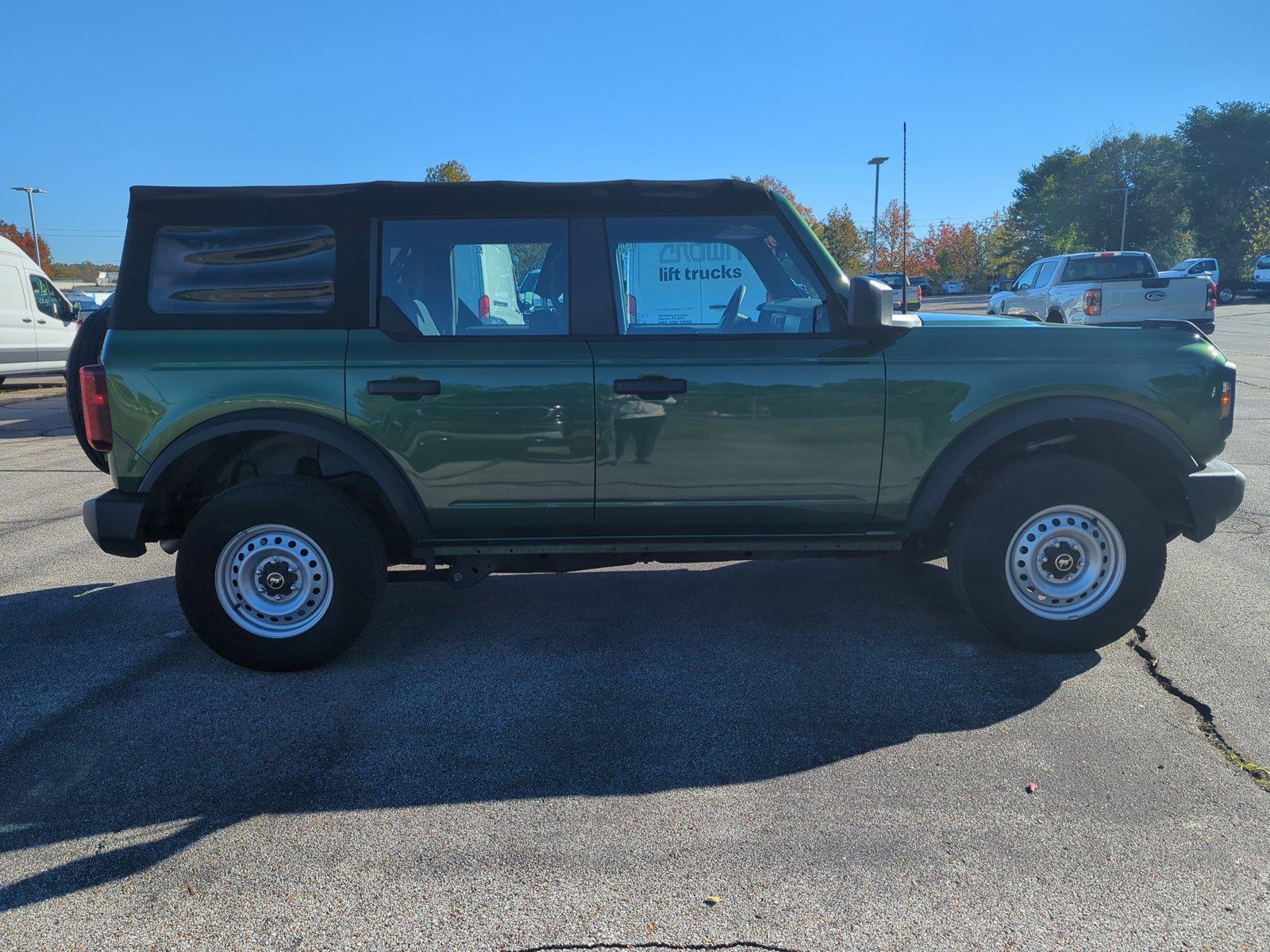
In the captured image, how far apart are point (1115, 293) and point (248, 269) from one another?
14.8 meters

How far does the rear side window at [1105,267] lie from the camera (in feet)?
54.5

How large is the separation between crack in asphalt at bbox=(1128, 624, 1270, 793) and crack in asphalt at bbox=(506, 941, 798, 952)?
6.09 ft

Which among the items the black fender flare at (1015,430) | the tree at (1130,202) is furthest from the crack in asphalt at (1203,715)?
the tree at (1130,202)

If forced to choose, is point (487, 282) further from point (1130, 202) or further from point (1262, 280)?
point (1130, 202)

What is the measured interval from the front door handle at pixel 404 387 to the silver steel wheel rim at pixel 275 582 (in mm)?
703

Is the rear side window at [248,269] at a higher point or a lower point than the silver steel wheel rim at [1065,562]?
higher

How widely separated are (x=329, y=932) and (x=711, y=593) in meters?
3.09

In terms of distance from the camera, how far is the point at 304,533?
160 inches

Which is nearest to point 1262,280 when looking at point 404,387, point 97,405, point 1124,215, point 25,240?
point 1124,215

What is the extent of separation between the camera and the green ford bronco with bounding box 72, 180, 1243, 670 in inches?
159

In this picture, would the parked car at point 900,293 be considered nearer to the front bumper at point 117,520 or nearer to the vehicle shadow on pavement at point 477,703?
the vehicle shadow on pavement at point 477,703

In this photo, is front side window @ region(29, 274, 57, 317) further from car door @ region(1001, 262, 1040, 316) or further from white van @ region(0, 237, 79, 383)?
car door @ region(1001, 262, 1040, 316)

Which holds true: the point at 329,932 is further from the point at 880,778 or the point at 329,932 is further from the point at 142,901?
the point at 880,778

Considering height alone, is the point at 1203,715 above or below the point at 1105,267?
below
